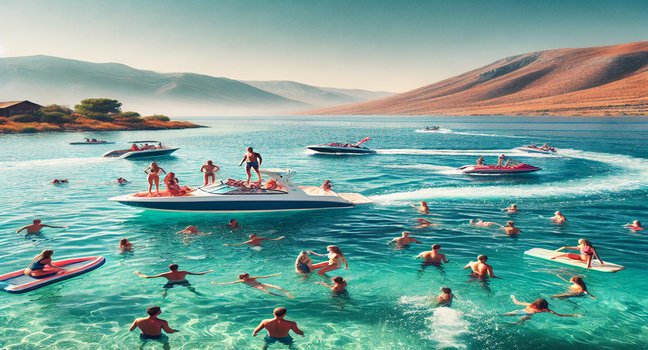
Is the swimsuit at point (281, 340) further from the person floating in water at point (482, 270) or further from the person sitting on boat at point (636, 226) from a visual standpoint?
the person sitting on boat at point (636, 226)

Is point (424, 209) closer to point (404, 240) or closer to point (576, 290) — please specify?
point (404, 240)

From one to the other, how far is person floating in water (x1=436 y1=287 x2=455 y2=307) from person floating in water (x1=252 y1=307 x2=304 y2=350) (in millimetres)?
4523

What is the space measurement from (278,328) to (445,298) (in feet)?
17.2

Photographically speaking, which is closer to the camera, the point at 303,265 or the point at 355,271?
the point at 303,265

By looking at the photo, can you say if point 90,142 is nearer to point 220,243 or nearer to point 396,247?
point 220,243

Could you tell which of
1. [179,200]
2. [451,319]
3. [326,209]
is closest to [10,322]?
[179,200]

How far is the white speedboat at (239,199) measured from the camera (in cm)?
2208

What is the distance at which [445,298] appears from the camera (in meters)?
12.4

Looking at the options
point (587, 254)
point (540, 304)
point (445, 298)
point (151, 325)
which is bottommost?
point (151, 325)

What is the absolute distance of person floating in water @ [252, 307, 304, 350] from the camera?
10.5 meters

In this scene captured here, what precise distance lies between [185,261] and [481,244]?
41.7ft


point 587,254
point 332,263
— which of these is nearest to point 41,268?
point 332,263

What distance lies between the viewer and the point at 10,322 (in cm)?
1136

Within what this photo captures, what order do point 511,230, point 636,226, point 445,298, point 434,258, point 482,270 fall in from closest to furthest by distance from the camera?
point 445,298
point 482,270
point 434,258
point 511,230
point 636,226
